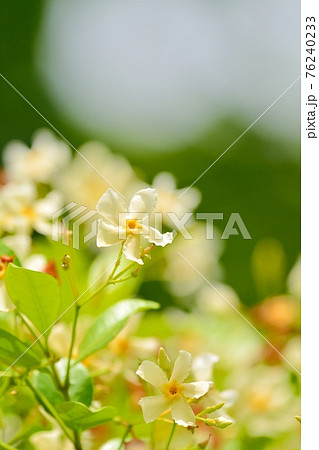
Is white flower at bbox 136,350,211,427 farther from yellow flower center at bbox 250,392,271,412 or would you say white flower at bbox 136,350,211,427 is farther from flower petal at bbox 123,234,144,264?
yellow flower center at bbox 250,392,271,412

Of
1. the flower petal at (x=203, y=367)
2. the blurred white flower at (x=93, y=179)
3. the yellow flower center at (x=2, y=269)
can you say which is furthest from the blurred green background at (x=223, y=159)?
the yellow flower center at (x=2, y=269)

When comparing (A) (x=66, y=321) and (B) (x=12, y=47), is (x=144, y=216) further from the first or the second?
(B) (x=12, y=47)

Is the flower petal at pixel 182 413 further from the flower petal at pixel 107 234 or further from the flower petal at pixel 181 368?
the flower petal at pixel 107 234

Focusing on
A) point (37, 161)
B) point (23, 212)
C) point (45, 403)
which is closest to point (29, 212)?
point (23, 212)

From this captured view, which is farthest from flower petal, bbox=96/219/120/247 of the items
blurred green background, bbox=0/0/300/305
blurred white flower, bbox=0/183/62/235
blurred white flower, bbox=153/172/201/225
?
blurred green background, bbox=0/0/300/305

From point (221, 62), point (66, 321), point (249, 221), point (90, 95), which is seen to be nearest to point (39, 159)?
point (66, 321)
